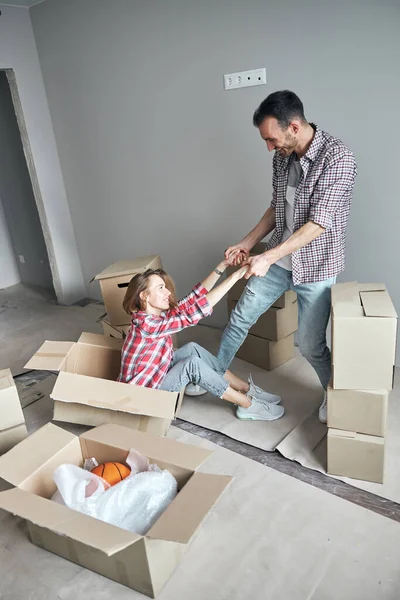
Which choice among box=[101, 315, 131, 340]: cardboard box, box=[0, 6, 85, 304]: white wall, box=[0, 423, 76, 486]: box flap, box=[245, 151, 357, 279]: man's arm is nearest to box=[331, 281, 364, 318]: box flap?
box=[245, 151, 357, 279]: man's arm

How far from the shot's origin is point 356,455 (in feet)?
5.99

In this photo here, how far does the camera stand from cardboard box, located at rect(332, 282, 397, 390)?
1664 mm

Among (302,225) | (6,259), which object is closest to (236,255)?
(302,225)

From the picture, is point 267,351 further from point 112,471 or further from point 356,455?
point 112,471

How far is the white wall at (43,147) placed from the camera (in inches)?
136

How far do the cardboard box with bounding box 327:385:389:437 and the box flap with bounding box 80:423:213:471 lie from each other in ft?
1.73

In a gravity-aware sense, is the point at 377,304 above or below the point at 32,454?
above

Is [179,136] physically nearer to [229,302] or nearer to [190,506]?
[229,302]

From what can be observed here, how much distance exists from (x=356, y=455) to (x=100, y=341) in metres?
1.35

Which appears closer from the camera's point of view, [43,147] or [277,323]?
[277,323]

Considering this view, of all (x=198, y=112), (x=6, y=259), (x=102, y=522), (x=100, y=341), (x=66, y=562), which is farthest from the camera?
(x=6, y=259)

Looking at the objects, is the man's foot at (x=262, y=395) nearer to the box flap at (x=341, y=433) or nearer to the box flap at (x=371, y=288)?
the box flap at (x=341, y=433)

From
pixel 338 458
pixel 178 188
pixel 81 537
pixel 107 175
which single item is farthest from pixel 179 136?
pixel 81 537

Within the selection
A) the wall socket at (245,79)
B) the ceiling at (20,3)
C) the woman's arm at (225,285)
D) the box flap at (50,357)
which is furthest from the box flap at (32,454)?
the ceiling at (20,3)
